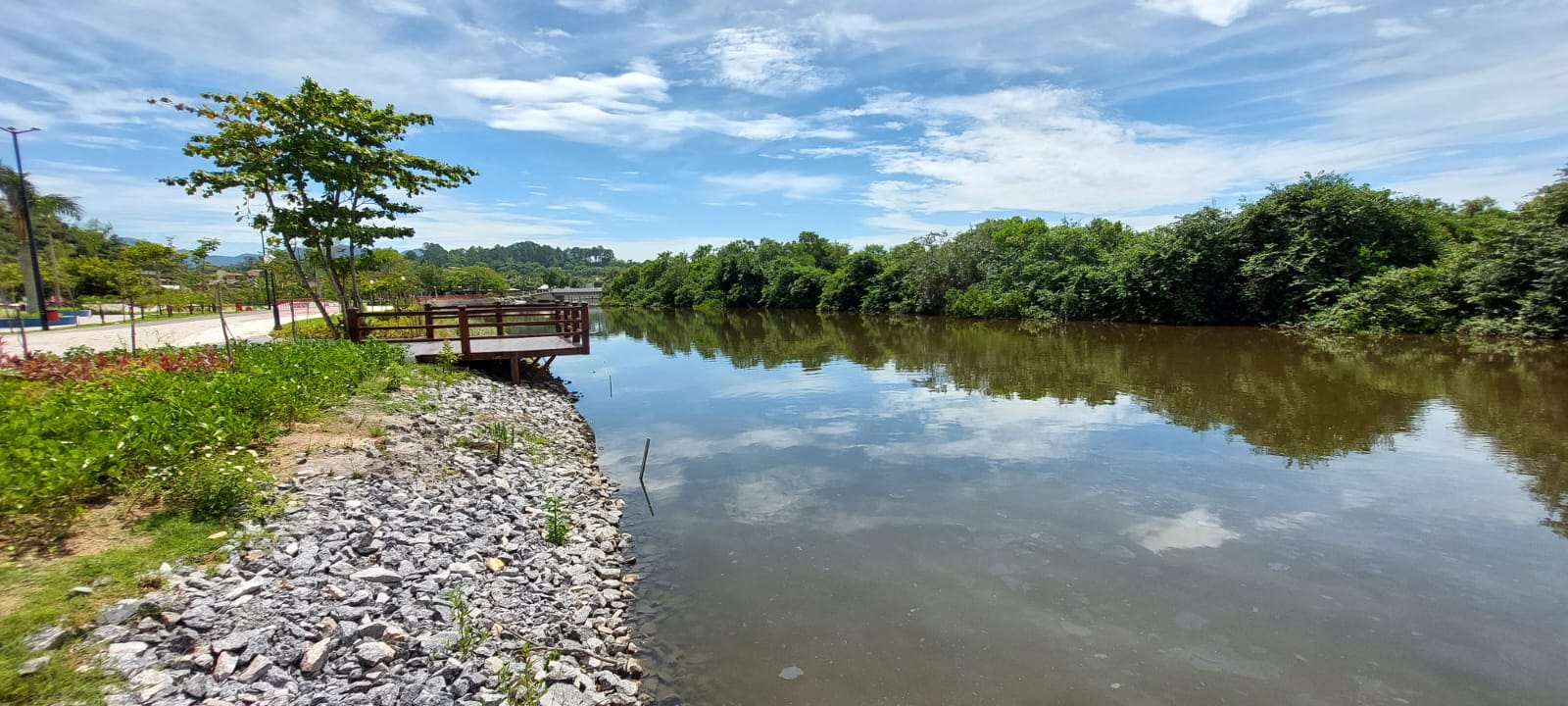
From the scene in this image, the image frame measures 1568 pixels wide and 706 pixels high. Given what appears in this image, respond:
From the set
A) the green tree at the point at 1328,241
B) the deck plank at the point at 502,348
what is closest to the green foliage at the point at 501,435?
the deck plank at the point at 502,348

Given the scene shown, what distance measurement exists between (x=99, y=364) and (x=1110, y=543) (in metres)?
15.3

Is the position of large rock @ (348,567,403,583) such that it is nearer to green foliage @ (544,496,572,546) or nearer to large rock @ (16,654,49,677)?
large rock @ (16,654,49,677)

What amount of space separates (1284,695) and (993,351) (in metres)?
22.9

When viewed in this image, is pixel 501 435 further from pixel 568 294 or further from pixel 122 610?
pixel 568 294

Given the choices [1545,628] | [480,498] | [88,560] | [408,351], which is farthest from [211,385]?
[1545,628]

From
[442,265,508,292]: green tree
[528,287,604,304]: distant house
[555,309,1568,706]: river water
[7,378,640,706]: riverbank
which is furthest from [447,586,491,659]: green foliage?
[442,265,508,292]: green tree

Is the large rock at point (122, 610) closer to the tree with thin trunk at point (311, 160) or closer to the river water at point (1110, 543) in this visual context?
the river water at point (1110, 543)

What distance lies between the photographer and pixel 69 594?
13.9 feet

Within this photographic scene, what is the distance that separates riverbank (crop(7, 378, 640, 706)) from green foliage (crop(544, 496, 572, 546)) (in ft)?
0.09

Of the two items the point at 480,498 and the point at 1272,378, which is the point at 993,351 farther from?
the point at 480,498

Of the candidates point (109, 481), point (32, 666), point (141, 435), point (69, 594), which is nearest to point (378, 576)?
point (69, 594)

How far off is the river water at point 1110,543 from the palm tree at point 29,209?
25898 mm

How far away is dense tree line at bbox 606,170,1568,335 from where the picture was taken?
24891mm

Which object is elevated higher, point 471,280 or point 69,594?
point 471,280
